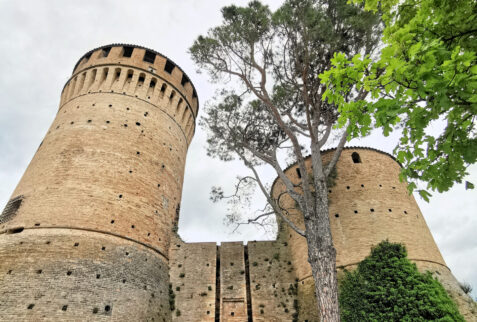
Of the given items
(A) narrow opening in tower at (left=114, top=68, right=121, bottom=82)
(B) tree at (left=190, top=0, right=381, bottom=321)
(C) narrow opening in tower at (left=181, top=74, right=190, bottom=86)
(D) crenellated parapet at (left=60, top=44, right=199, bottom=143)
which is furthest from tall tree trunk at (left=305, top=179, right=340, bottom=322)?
(C) narrow opening in tower at (left=181, top=74, right=190, bottom=86)

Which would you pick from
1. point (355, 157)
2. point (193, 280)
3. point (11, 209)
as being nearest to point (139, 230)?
point (193, 280)

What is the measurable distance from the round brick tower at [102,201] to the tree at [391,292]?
5959 millimetres

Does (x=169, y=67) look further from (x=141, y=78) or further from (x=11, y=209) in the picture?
(x=11, y=209)

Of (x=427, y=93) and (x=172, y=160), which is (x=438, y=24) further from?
(x=172, y=160)

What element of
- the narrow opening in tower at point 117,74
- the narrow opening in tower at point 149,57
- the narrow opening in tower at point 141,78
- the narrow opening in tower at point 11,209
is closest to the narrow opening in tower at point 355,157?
the narrow opening in tower at point 141,78

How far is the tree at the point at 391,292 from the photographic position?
694 cm

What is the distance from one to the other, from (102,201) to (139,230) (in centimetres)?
154

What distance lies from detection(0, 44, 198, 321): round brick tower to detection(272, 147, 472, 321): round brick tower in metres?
5.00

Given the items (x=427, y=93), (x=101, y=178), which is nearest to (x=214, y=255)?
(x=101, y=178)

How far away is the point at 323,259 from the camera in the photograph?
6.30m

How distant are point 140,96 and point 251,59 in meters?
5.48

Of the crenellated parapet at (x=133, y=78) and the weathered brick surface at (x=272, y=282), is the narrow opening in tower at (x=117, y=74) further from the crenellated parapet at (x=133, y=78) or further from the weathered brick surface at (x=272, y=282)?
the weathered brick surface at (x=272, y=282)

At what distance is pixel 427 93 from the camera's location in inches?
97.3

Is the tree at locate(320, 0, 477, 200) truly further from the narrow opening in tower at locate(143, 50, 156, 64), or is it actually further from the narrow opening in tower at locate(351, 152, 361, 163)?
the narrow opening in tower at locate(143, 50, 156, 64)
